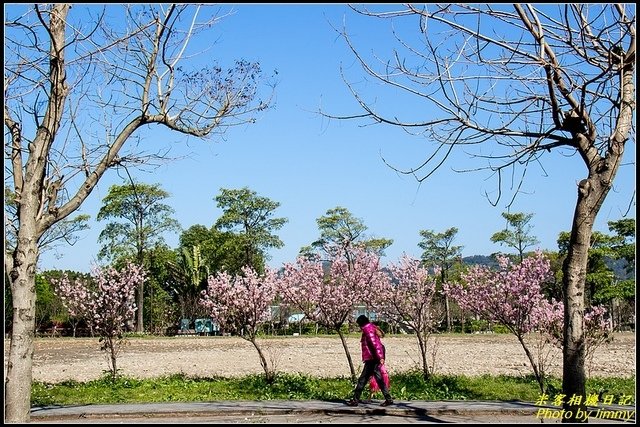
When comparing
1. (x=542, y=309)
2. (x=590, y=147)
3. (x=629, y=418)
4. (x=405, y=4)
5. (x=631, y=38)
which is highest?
(x=405, y=4)

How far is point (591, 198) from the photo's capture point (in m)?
5.34

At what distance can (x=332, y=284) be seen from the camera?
17062 millimetres

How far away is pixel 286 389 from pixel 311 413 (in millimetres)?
3458

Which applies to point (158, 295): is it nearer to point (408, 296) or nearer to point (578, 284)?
point (408, 296)

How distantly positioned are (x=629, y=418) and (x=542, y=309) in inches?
262

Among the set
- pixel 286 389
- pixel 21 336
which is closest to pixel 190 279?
pixel 286 389

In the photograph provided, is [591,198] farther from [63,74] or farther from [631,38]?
[63,74]

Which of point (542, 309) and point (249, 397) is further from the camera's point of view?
point (542, 309)

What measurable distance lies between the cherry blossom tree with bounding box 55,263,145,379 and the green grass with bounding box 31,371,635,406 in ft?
4.84

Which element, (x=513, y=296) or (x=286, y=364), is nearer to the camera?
(x=513, y=296)

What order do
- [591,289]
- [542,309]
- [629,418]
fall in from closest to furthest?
[629,418]
[542,309]
[591,289]

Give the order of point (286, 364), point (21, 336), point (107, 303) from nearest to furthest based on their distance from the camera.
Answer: point (21, 336)
point (107, 303)
point (286, 364)

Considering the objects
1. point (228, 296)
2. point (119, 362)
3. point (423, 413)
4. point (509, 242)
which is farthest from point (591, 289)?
point (423, 413)

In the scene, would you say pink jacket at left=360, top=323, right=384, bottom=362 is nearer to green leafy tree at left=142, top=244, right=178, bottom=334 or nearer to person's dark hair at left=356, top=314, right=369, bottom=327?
person's dark hair at left=356, top=314, right=369, bottom=327
